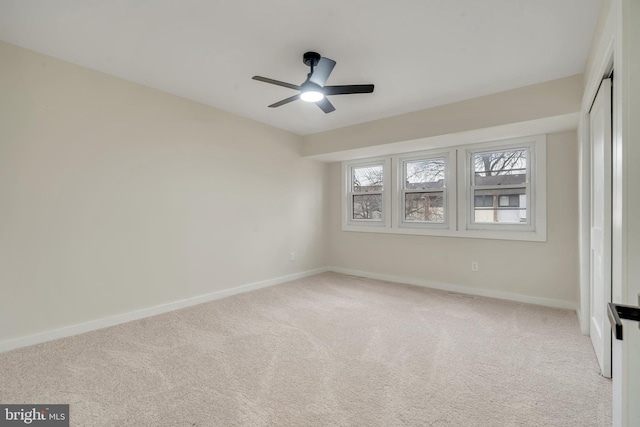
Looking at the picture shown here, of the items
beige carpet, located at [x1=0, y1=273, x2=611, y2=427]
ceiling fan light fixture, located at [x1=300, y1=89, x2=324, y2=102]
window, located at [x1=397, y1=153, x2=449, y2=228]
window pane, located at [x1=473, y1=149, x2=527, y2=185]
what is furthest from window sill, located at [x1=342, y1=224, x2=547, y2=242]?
ceiling fan light fixture, located at [x1=300, y1=89, x2=324, y2=102]

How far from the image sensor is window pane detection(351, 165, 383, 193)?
518 cm

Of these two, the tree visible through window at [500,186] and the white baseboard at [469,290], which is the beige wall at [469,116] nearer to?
the tree visible through window at [500,186]

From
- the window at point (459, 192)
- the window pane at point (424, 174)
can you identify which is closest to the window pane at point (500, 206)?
the window at point (459, 192)

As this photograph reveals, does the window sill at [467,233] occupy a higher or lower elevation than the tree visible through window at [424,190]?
lower

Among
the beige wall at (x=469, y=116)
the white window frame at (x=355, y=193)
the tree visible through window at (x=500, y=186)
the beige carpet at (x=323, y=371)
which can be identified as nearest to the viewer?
the beige carpet at (x=323, y=371)

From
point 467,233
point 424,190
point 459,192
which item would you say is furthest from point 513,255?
point 424,190

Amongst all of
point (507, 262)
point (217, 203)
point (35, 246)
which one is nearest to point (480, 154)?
point (507, 262)

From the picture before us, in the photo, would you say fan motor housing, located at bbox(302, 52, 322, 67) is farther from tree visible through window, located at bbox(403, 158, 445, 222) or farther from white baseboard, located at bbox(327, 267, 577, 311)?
white baseboard, located at bbox(327, 267, 577, 311)

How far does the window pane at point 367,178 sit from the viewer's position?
5184mm

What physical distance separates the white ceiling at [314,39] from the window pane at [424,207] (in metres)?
1.71

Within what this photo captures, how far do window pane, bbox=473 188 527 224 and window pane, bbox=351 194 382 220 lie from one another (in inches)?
60.7

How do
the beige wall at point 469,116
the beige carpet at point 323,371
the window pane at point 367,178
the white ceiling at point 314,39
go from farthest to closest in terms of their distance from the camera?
the window pane at point 367,178, the beige wall at point 469,116, the white ceiling at point 314,39, the beige carpet at point 323,371

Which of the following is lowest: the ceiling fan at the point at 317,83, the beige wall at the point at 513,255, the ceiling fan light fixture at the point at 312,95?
the beige wall at the point at 513,255

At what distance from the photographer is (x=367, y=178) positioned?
210 inches
